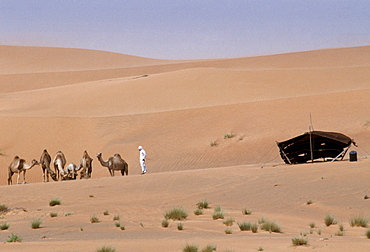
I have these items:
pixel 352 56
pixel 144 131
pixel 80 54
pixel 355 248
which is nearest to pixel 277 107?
pixel 144 131

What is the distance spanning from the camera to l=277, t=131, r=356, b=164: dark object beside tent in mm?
22020

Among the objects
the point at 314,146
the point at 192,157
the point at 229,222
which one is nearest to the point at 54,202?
the point at 229,222

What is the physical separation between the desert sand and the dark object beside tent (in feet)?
2.48

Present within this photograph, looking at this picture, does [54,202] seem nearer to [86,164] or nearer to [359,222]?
[359,222]

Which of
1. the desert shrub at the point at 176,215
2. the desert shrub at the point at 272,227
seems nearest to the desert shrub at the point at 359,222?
the desert shrub at the point at 272,227

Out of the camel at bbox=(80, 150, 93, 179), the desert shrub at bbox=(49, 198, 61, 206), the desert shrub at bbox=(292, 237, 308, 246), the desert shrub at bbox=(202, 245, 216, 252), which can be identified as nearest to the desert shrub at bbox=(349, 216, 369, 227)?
the desert shrub at bbox=(292, 237, 308, 246)

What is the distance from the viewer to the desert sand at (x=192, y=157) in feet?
39.7

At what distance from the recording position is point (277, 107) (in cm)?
3931

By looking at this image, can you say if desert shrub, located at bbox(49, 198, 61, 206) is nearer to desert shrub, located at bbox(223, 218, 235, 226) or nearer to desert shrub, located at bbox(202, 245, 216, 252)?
desert shrub, located at bbox(223, 218, 235, 226)

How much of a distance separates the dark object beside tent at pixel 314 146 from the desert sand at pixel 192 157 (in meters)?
0.75

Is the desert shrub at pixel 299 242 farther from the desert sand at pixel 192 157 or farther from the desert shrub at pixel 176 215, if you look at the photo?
the desert shrub at pixel 176 215

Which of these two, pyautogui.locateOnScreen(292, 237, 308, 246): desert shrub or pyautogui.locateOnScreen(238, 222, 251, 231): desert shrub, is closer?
pyautogui.locateOnScreen(292, 237, 308, 246): desert shrub

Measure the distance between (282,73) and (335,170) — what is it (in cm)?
3694

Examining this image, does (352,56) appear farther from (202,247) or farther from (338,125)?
(202,247)
